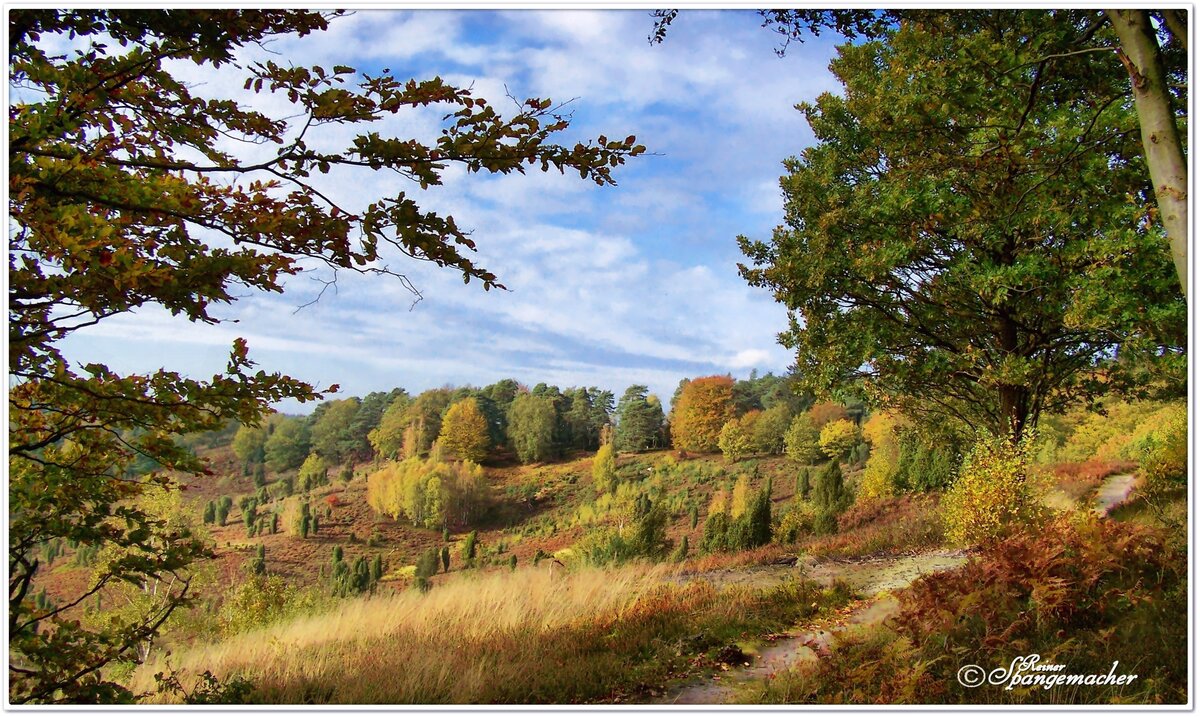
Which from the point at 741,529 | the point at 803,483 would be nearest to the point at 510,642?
the point at 741,529

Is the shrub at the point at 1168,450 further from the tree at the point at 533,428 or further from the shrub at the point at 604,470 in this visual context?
the tree at the point at 533,428

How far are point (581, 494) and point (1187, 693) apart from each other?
8082 mm

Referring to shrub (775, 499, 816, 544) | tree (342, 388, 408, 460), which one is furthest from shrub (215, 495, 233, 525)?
shrub (775, 499, 816, 544)

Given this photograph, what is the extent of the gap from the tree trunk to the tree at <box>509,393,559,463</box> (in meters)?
7.25

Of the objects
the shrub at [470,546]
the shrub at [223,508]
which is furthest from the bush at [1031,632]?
the shrub at [223,508]

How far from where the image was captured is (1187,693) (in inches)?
146

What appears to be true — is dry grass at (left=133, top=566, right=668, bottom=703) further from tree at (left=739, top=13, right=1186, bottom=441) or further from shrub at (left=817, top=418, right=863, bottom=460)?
shrub at (left=817, top=418, right=863, bottom=460)

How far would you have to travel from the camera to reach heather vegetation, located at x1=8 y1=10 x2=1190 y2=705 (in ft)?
9.29

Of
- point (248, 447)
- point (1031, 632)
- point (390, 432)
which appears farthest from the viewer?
point (390, 432)

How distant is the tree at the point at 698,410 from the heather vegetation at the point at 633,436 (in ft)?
0.23

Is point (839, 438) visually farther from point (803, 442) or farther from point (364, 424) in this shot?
point (364, 424)

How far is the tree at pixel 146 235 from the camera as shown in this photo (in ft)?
8.70

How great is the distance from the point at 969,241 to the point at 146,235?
8.59 m

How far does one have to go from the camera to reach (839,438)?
1497 centimetres
